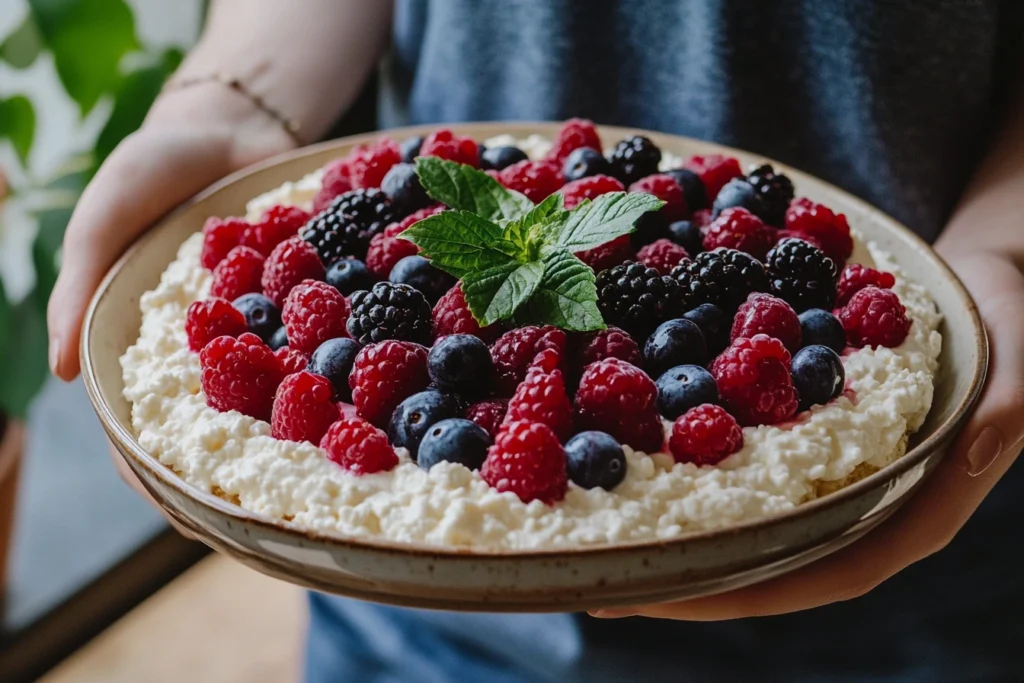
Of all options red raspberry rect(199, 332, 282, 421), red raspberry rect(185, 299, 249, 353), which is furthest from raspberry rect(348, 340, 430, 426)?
red raspberry rect(185, 299, 249, 353)

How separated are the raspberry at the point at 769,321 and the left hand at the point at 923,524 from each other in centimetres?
21

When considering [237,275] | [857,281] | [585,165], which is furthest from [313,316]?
[857,281]

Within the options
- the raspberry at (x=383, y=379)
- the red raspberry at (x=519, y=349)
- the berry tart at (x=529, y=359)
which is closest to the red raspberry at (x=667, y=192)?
the berry tart at (x=529, y=359)

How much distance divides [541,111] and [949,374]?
88 centimetres

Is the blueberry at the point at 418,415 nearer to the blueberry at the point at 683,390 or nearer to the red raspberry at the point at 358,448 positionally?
the red raspberry at the point at 358,448

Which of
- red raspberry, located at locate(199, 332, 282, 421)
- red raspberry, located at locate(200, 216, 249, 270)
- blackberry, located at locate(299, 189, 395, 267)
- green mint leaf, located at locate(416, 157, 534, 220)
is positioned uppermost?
green mint leaf, located at locate(416, 157, 534, 220)

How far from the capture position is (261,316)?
1.24m

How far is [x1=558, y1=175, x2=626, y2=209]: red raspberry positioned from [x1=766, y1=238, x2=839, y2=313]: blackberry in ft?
0.73

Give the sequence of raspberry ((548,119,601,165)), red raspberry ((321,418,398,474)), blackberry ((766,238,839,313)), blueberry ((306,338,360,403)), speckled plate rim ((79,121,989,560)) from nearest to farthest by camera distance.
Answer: speckled plate rim ((79,121,989,560)) → red raspberry ((321,418,398,474)) → blueberry ((306,338,360,403)) → blackberry ((766,238,839,313)) → raspberry ((548,119,601,165))

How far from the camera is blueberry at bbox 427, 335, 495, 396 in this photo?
3.48 feet

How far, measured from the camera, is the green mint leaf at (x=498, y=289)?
1.12 metres

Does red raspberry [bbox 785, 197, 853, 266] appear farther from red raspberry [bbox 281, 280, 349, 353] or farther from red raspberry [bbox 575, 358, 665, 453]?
red raspberry [bbox 281, 280, 349, 353]

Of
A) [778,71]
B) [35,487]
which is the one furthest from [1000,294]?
[35,487]

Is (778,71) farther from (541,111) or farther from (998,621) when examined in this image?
(998,621)
